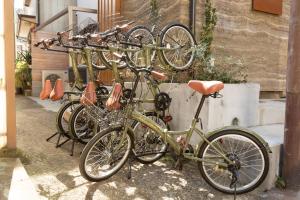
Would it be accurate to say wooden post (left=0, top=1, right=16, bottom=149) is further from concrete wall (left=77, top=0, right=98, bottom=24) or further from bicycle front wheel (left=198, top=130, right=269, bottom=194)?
concrete wall (left=77, top=0, right=98, bottom=24)

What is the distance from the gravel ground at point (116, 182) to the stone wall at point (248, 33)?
2.83m

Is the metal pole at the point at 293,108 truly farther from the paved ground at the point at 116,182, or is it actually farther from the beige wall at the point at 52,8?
the beige wall at the point at 52,8

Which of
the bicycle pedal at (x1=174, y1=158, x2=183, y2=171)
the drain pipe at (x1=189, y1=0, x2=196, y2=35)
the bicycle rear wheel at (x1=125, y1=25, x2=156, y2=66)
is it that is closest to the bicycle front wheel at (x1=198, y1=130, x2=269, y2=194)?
the bicycle pedal at (x1=174, y1=158, x2=183, y2=171)

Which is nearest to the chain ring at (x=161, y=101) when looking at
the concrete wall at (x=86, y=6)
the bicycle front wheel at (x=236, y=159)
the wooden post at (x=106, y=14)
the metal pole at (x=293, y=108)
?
the bicycle front wheel at (x=236, y=159)

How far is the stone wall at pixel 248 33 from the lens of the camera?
596cm

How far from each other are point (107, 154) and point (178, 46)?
Answer: 218 cm

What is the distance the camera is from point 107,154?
3977 millimetres

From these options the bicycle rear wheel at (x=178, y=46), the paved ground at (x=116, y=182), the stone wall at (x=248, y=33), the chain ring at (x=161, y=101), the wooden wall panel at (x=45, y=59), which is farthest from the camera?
the wooden wall panel at (x=45, y=59)

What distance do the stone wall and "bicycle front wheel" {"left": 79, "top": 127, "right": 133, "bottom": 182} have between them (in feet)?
8.99

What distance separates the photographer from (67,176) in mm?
4156

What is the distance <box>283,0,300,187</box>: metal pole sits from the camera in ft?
13.1

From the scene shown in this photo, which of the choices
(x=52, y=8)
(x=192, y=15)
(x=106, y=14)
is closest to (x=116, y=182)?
A: (x=192, y=15)

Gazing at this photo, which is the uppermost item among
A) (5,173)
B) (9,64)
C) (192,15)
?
(192,15)

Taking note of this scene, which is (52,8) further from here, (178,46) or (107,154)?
(107,154)
